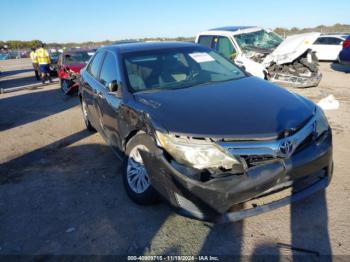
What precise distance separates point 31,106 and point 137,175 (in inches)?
302

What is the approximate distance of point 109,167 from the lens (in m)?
4.72

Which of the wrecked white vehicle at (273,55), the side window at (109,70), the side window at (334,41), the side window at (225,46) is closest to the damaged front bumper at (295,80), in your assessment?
the wrecked white vehicle at (273,55)

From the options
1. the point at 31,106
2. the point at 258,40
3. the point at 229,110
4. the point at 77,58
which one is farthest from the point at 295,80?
the point at 77,58

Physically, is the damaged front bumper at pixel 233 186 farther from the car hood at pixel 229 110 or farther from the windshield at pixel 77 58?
the windshield at pixel 77 58

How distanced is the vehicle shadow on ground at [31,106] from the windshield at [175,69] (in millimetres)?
4789

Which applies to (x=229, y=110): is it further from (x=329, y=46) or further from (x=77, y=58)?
(x=329, y=46)

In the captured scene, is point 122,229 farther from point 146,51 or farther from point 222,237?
point 146,51

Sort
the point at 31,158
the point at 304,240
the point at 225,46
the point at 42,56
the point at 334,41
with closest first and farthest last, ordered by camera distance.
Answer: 1. the point at 304,240
2. the point at 31,158
3. the point at 225,46
4. the point at 42,56
5. the point at 334,41

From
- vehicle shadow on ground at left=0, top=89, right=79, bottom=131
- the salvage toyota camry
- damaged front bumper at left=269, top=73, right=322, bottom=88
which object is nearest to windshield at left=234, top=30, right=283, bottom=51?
damaged front bumper at left=269, top=73, right=322, bottom=88

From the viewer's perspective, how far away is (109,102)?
4.20 metres

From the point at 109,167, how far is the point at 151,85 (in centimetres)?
148

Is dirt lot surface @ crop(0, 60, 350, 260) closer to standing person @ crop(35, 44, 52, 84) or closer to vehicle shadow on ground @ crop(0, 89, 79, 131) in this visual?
vehicle shadow on ground @ crop(0, 89, 79, 131)

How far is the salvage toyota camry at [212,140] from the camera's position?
2695 millimetres

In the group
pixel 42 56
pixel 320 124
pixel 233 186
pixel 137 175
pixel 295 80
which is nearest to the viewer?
pixel 233 186
